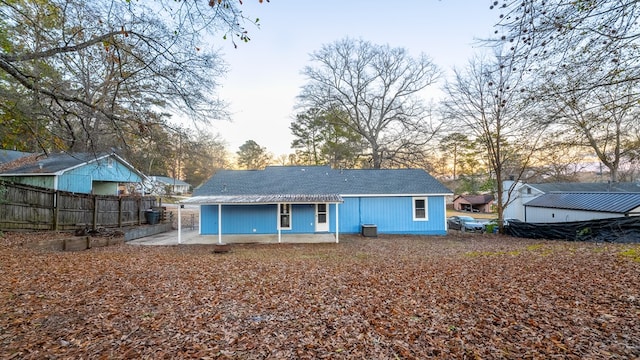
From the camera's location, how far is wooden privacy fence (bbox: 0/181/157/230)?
9555 millimetres

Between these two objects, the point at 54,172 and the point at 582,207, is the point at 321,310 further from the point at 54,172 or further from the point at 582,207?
the point at 54,172

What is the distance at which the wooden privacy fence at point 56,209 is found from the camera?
9.55 m

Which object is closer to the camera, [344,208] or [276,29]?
[276,29]

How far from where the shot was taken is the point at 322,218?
48.9 ft

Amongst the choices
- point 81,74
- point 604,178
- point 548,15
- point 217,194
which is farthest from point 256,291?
point 604,178

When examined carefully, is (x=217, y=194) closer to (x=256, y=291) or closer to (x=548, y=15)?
(x=256, y=291)

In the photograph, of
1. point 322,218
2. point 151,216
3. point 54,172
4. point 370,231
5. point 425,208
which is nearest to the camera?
point 370,231

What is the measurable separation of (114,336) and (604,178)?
165 ft

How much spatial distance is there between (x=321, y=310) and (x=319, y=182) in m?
12.2

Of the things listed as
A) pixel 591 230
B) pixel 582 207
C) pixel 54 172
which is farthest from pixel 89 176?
pixel 582 207

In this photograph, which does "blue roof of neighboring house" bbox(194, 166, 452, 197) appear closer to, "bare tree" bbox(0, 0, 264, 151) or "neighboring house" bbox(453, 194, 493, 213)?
"bare tree" bbox(0, 0, 264, 151)

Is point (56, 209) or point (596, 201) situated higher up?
point (56, 209)

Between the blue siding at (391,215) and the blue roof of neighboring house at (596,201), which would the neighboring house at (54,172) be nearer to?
the blue siding at (391,215)

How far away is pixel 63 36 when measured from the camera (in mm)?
5957
